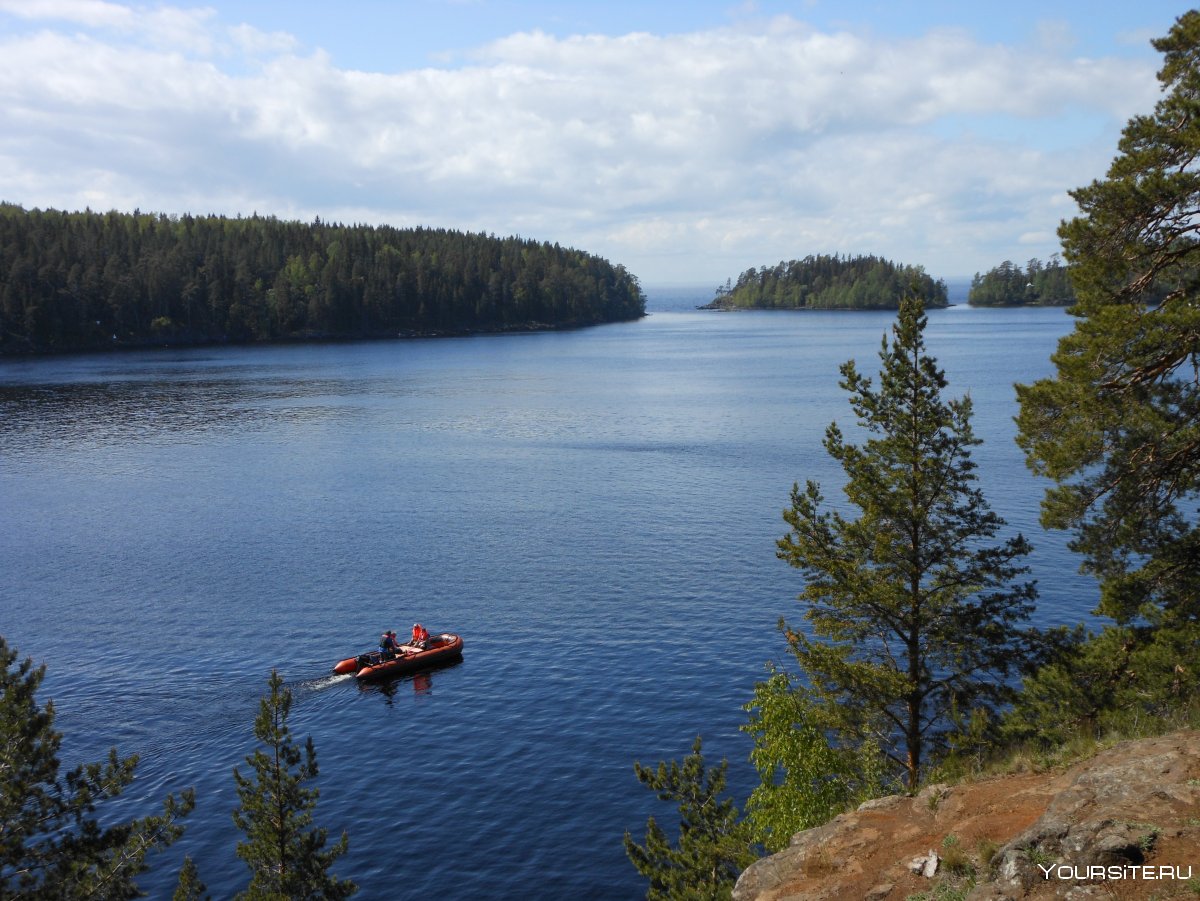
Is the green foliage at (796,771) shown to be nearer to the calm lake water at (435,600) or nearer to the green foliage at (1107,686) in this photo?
the green foliage at (1107,686)

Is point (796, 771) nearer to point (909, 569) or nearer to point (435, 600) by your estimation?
point (909, 569)

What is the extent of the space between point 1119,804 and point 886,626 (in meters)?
11.9

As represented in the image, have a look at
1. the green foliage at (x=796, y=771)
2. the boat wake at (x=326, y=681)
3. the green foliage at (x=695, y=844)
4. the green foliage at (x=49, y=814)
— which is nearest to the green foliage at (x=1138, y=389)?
the green foliage at (x=796, y=771)

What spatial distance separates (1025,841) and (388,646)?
3484 cm

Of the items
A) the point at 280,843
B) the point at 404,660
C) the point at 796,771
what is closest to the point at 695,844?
the point at 796,771

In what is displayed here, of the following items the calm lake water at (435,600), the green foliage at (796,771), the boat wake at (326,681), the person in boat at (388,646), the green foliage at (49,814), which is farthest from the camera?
the person in boat at (388,646)

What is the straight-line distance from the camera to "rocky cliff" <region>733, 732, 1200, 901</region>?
1360cm

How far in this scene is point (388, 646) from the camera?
4522 cm

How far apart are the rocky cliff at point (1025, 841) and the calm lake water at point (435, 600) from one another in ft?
39.7

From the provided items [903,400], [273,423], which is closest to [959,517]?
[903,400]

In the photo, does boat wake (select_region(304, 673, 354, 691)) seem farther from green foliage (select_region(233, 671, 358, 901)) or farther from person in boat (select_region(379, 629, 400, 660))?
green foliage (select_region(233, 671, 358, 901))

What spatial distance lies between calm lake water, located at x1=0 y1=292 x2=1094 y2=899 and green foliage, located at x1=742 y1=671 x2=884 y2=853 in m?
6.72

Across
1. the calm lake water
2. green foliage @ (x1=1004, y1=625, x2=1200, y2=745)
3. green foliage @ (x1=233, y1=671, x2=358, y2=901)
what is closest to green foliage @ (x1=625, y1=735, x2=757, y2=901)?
the calm lake water

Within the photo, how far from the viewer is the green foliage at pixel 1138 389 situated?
831 inches
